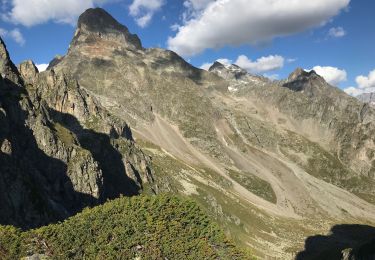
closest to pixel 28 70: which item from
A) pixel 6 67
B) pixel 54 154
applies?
pixel 6 67

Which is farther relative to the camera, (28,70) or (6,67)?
(28,70)

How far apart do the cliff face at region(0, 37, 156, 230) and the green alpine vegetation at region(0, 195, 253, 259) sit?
3938cm

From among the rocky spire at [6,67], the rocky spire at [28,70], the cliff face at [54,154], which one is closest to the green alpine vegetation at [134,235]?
the cliff face at [54,154]

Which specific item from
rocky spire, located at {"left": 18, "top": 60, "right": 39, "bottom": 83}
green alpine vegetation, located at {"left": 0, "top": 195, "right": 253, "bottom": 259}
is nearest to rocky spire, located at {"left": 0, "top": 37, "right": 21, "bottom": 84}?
rocky spire, located at {"left": 18, "top": 60, "right": 39, "bottom": 83}

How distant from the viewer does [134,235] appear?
26.8 m

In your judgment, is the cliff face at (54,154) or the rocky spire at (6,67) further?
the rocky spire at (6,67)

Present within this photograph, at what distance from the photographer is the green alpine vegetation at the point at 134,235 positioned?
25203 mm

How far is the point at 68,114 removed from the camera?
482 feet

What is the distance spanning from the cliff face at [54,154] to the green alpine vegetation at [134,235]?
3938 centimetres

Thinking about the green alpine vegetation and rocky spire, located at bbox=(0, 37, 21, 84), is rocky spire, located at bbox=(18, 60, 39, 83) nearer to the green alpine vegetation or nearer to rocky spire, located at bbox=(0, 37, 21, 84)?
rocky spire, located at bbox=(0, 37, 21, 84)

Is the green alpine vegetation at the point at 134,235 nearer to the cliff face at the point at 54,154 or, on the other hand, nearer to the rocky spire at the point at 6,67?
the cliff face at the point at 54,154

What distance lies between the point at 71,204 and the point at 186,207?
70564 mm

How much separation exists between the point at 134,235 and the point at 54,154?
7702 cm

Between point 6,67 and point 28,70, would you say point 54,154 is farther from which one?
point 28,70
